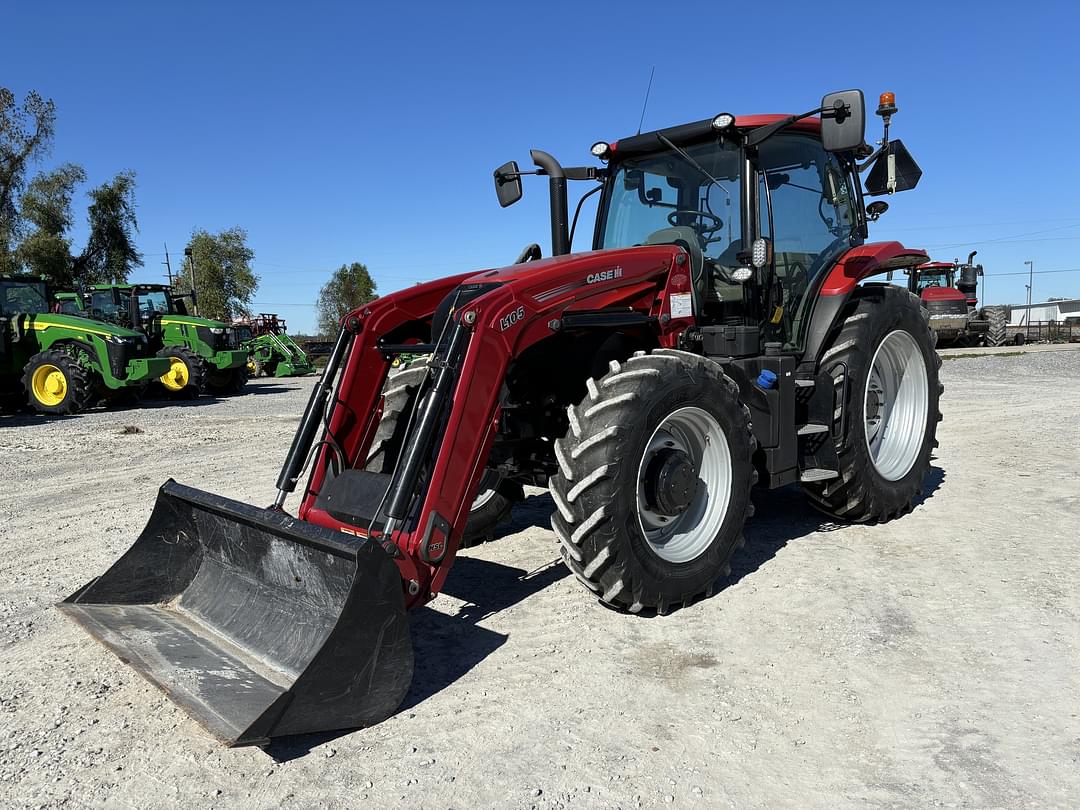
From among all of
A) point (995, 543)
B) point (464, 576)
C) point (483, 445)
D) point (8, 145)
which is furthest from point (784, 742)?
point (8, 145)

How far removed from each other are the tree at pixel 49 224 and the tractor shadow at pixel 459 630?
31207mm

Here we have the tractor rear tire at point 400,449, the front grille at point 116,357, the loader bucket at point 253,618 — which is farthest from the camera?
the front grille at point 116,357

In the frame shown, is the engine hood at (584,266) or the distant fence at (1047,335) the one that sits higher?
the engine hood at (584,266)

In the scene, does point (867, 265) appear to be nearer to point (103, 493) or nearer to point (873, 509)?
point (873, 509)

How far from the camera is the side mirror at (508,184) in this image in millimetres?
5312

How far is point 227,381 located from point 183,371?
2.19 meters

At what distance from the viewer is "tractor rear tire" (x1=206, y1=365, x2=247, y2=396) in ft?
58.5

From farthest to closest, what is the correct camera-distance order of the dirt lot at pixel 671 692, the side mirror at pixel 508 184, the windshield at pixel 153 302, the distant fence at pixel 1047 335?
the distant fence at pixel 1047 335, the windshield at pixel 153 302, the side mirror at pixel 508 184, the dirt lot at pixel 671 692

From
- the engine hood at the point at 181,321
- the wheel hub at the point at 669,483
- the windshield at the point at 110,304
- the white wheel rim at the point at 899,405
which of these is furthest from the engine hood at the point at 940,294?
the wheel hub at the point at 669,483

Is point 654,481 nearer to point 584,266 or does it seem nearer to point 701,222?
point 584,266

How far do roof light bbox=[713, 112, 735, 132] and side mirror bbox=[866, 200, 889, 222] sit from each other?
1.77 metres

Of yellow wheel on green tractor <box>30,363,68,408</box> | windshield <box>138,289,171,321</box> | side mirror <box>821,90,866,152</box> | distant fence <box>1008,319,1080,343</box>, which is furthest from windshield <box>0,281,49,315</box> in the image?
distant fence <box>1008,319,1080,343</box>

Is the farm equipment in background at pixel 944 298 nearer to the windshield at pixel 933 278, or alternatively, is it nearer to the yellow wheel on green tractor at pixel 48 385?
the windshield at pixel 933 278

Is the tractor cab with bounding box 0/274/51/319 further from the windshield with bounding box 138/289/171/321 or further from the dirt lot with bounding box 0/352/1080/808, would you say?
the dirt lot with bounding box 0/352/1080/808
